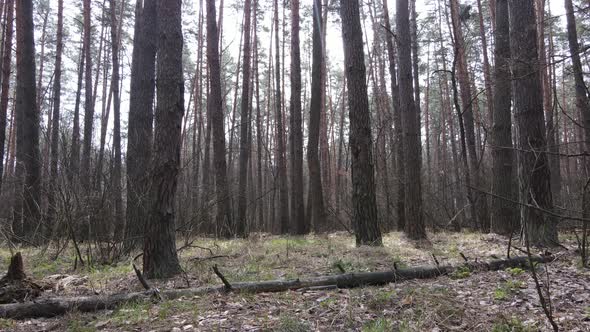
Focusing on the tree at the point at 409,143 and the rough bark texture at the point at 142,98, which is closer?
the rough bark texture at the point at 142,98

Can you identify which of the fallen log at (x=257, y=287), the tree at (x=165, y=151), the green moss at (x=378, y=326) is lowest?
the green moss at (x=378, y=326)

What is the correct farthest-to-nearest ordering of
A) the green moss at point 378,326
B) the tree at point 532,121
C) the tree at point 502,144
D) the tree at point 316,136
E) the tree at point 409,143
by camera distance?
the tree at point 316,136, the tree at point 502,144, the tree at point 409,143, the tree at point 532,121, the green moss at point 378,326

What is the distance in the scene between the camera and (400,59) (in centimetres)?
863

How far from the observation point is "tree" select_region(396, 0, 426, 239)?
8.35m

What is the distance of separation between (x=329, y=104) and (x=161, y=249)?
1007 inches

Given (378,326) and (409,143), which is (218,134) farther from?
(378,326)

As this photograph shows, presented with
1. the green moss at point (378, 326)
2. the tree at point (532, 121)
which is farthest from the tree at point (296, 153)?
the green moss at point (378, 326)

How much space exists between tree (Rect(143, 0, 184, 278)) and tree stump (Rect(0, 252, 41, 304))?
3.78ft

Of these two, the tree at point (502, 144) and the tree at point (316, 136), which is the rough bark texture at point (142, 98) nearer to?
the tree at point (316, 136)

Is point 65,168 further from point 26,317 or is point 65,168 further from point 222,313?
point 222,313

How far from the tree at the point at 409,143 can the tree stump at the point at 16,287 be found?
6.50 m

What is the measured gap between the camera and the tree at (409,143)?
8352 mm

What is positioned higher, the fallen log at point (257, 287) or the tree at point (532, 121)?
the tree at point (532, 121)

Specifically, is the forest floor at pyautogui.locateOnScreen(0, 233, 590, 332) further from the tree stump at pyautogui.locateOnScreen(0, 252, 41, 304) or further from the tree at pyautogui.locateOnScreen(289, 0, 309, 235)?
the tree at pyautogui.locateOnScreen(289, 0, 309, 235)
